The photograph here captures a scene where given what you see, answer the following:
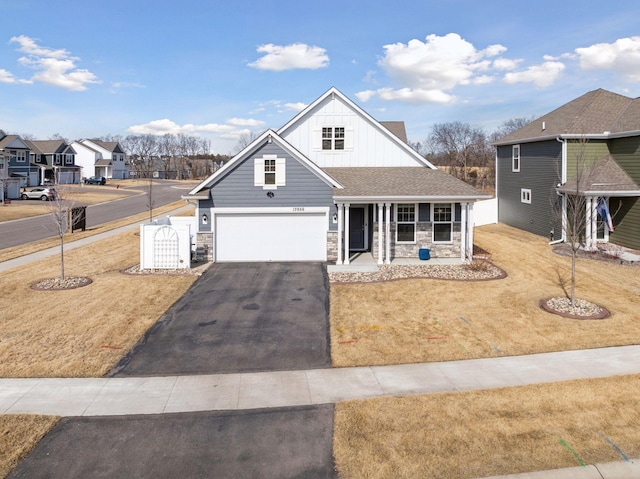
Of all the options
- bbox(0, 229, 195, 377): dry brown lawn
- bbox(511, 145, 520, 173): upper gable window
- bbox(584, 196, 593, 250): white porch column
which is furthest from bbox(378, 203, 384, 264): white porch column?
bbox(511, 145, 520, 173): upper gable window

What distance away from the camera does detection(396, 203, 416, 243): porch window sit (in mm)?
20531

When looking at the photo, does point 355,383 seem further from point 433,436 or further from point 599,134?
point 599,134

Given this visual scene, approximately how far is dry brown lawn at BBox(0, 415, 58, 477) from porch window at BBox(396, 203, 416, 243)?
51.0ft

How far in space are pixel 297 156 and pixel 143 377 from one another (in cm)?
1279

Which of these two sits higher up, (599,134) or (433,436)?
(599,134)

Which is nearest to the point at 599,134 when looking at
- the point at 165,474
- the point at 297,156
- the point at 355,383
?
the point at 297,156

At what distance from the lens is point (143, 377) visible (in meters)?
9.33

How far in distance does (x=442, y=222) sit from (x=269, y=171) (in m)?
7.90

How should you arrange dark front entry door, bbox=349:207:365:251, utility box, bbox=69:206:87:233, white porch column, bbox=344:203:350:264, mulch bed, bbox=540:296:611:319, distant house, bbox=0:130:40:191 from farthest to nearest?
distant house, bbox=0:130:40:191
utility box, bbox=69:206:87:233
dark front entry door, bbox=349:207:365:251
white porch column, bbox=344:203:350:264
mulch bed, bbox=540:296:611:319

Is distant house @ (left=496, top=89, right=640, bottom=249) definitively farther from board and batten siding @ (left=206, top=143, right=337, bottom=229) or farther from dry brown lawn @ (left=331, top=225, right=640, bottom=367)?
board and batten siding @ (left=206, top=143, right=337, bottom=229)

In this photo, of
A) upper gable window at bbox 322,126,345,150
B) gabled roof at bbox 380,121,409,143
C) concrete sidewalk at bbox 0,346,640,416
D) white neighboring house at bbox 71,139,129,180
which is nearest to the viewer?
concrete sidewalk at bbox 0,346,640,416

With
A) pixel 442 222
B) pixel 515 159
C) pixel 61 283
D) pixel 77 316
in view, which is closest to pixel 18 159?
pixel 61 283

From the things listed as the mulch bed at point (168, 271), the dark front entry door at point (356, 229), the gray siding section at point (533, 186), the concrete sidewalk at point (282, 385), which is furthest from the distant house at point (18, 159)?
the concrete sidewalk at point (282, 385)

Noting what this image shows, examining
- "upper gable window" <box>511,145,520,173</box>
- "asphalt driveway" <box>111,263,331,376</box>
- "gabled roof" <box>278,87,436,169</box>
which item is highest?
"gabled roof" <box>278,87,436,169</box>
